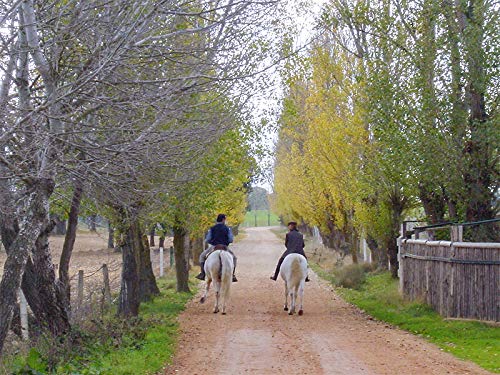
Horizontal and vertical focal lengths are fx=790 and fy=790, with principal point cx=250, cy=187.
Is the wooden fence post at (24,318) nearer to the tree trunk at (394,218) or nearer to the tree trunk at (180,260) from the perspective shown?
the tree trunk at (180,260)

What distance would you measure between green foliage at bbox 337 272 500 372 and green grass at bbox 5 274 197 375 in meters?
4.93

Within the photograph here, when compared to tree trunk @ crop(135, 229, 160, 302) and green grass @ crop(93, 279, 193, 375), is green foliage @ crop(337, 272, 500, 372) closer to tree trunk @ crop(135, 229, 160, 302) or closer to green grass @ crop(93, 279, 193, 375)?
green grass @ crop(93, 279, 193, 375)

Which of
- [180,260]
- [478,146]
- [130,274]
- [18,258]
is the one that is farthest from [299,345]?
[180,260]

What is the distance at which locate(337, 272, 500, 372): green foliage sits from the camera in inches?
515

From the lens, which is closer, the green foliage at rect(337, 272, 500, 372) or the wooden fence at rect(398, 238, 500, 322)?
the green foliage at rect(337, 272, 500, 372)

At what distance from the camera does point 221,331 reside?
16.5m

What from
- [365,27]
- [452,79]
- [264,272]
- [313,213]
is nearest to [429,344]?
[452,79]

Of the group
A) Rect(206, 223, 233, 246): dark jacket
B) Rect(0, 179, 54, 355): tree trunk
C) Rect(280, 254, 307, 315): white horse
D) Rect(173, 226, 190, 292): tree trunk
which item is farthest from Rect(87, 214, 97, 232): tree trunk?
Rect(173, 226, 190, 292): tree trunk

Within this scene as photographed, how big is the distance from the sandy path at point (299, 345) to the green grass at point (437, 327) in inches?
13.3

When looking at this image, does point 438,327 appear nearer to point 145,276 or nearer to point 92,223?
point 92,223

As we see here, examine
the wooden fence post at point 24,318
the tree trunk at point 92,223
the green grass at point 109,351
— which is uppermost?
the tree trunk at point 92,223

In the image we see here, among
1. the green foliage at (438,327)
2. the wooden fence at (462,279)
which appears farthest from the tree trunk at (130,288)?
the wooden fence at (462,279)

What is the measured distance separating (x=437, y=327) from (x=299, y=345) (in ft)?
11.5

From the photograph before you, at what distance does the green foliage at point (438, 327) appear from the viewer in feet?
42.9
